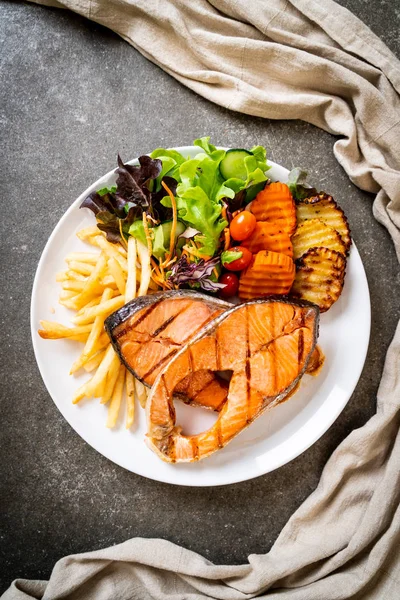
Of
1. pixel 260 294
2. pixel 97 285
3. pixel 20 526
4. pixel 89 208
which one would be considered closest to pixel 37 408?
pixel 20 526

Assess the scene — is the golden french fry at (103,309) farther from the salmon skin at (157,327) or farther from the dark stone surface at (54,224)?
the dark stone surface at (54,224)

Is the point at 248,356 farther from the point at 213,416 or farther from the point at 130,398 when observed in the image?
the point at 130,398

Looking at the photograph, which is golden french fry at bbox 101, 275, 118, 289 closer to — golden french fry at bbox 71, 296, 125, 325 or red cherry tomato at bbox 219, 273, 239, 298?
golden french fry at bbox 71, 296, 125, 325

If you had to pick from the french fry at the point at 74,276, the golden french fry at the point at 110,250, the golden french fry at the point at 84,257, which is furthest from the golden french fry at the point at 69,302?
the golden french fry at the point at 110,250

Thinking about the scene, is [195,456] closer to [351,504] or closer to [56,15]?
[351,504]

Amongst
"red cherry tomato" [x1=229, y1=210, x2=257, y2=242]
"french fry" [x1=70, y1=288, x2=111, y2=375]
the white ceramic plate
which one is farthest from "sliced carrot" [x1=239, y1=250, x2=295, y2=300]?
"french fry" [x1=70, y1=288, x2=111, y2=375]

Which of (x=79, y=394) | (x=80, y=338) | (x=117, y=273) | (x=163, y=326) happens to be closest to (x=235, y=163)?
(x=117, y=273)
